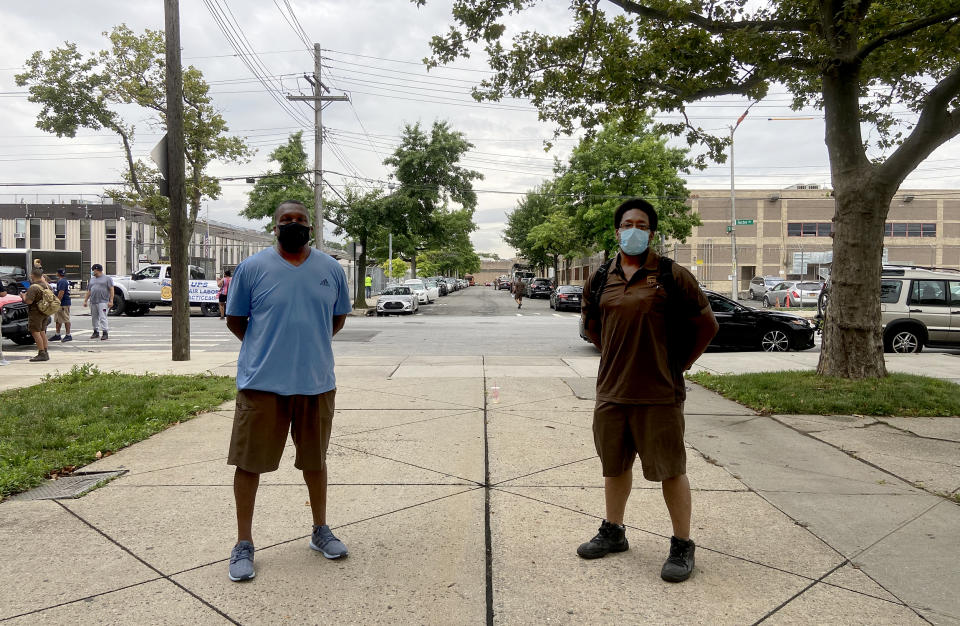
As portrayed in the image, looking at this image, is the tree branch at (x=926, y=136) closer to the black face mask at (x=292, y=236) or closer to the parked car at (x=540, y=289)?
the black face mask at (x=292, y=236)

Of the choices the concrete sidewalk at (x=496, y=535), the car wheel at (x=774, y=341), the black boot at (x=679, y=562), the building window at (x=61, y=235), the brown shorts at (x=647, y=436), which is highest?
the building window at (x=61, y=235)

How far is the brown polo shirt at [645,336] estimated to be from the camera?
3.17 meters

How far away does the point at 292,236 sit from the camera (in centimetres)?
331

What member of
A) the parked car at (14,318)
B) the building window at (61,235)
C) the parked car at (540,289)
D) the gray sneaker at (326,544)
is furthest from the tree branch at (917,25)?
the building window at (61,235)

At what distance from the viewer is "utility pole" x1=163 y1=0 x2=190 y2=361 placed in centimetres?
1127

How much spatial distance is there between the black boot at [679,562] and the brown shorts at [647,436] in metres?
0.33

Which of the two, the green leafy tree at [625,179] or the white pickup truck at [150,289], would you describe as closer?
the white pickup truck at [150,289]

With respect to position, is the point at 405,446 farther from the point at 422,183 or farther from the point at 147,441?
the point at 422,183

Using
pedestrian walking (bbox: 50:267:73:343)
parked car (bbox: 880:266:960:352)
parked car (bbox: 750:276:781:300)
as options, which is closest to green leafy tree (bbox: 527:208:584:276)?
parked car (bbox: 750:276:781:300)

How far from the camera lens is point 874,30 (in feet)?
29.1

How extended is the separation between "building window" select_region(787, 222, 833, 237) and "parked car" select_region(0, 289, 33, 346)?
62.1 meters

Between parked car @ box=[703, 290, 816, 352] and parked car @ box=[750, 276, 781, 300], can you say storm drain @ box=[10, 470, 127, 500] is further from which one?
parked car @ box=[750, 276, 781, 300]

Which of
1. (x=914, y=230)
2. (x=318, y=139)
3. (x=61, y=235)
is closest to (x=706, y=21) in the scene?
(x=318, y=139)

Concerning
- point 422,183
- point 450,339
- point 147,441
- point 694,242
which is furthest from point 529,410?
point 694,242
